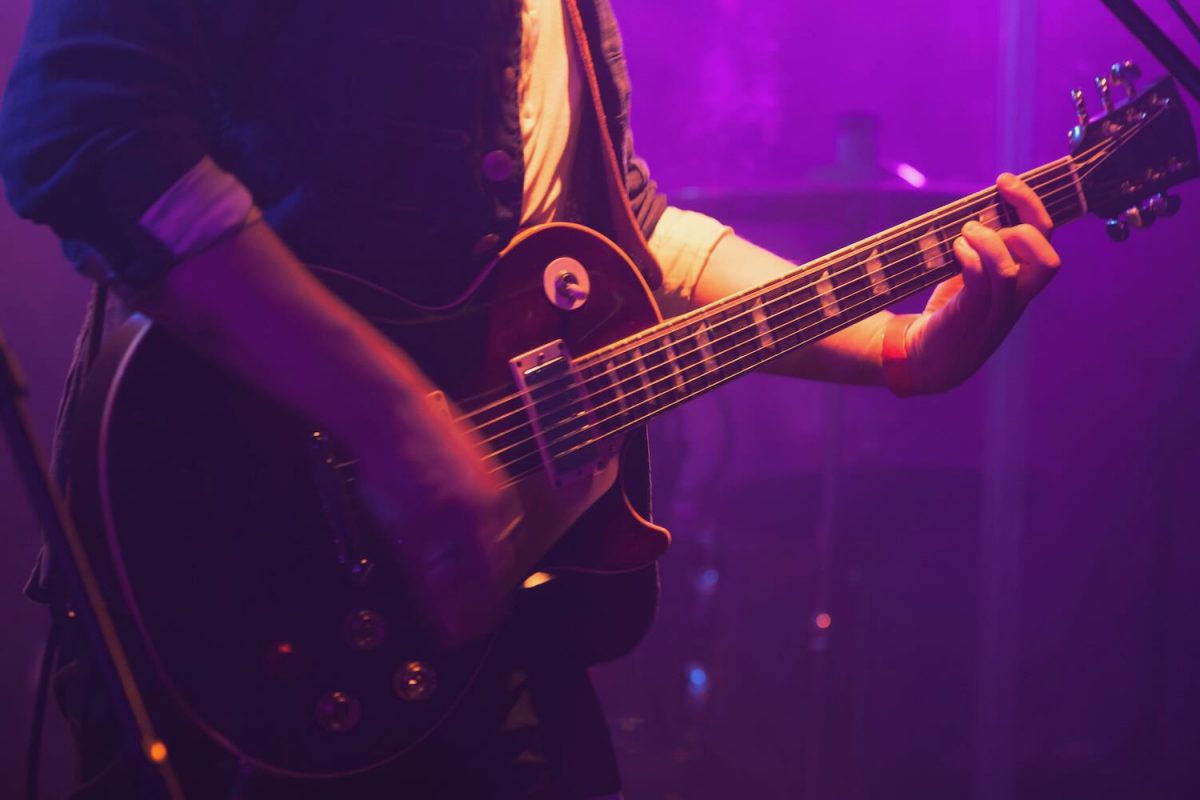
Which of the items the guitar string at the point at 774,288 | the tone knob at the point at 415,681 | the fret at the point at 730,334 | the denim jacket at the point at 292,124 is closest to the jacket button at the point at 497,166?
the denim jacket at the point at 292,124

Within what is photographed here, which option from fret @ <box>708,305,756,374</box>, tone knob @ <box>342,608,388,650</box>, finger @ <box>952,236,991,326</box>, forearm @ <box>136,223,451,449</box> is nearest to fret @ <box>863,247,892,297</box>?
finger @ <box>952,236,991,326</box>

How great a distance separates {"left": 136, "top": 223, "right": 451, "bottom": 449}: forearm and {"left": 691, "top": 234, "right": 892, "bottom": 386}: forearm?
0.63 meters

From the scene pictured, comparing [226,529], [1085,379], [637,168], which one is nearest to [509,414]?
[226,529]

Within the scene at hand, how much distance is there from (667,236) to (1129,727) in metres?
2.85

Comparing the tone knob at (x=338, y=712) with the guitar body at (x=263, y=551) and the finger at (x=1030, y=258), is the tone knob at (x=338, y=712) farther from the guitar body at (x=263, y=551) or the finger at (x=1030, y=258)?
the finger at (x=1030, y=258)

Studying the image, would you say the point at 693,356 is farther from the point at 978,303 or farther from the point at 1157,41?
the point at 1157,41

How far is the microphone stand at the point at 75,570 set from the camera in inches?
32.2

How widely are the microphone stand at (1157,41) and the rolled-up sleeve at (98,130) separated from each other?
114cm

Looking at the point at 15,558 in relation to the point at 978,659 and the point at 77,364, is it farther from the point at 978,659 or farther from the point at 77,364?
the point at 978,659

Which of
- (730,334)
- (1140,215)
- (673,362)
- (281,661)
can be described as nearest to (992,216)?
(1140,215)

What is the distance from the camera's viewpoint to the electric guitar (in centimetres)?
104

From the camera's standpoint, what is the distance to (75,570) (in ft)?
2.67

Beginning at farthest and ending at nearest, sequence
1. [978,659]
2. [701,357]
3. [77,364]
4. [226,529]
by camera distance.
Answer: [978,659] < [701,357] < [77,364] < [226,529]

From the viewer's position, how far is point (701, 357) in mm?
1465
